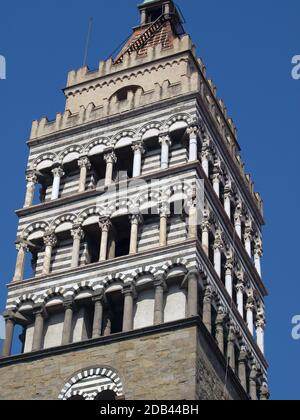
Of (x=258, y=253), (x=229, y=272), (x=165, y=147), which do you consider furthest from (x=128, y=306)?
(x=258, y=253)

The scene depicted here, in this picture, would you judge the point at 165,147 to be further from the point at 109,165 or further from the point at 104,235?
the point at 104,235

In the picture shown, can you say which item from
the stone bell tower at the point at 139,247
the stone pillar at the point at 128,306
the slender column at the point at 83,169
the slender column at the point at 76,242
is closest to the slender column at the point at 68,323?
the stone bell tower at the point at 139,247

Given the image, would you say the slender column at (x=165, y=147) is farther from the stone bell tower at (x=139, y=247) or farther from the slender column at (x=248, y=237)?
the slender column at (x=248, y=237)

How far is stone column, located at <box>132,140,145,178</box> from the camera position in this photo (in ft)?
117

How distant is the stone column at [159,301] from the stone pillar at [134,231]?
4.53ft

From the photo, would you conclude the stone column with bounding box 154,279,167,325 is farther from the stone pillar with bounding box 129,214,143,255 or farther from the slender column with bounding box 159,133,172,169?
the slender column with bounding box 159,133,172,169

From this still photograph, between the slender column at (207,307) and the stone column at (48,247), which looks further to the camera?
the stone column at (48,247)

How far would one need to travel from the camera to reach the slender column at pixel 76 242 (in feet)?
113

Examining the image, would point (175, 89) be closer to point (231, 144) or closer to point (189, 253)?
point (231, 144)

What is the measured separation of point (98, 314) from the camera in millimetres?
32750

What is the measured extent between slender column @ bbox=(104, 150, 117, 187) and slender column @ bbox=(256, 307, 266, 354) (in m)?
5.75

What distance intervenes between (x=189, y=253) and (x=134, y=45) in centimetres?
1159

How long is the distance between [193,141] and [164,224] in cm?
300

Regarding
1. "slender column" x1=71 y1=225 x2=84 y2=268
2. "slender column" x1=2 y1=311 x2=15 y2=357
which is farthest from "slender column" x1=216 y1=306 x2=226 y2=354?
"slender column" x1=2 y1=311 x2=15 y2=357
